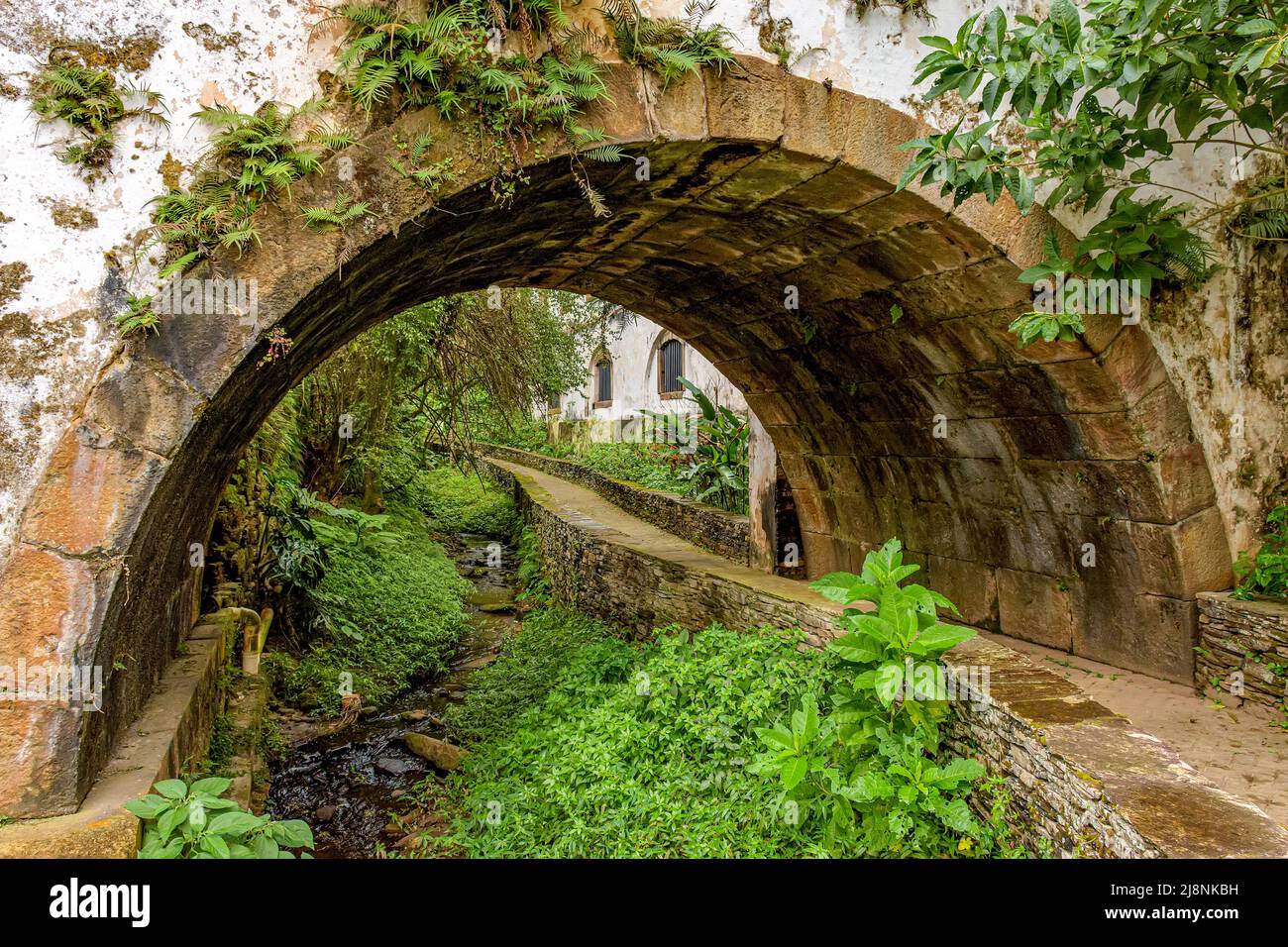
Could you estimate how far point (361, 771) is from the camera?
19.2 ft

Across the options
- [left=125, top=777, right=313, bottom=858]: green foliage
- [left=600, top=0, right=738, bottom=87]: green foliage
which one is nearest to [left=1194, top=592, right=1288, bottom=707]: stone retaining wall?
[left=600, top=0, right=738, bottom=87]: green foliage

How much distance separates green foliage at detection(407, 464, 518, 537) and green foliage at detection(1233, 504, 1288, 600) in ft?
39.5

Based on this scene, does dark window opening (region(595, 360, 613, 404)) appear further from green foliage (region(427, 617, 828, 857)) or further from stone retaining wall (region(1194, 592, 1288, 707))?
stone retaining wall (region(1194, 592, 1288, 707))

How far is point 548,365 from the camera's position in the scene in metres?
12.3

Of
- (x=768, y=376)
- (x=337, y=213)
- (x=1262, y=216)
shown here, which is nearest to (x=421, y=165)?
(x=337, y=213)

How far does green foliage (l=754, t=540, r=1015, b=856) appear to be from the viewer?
130 inches

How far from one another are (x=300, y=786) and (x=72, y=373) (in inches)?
152

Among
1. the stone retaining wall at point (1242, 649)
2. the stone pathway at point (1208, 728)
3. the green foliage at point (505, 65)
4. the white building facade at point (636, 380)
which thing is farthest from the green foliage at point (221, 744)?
the white building facade at point (636, 380)

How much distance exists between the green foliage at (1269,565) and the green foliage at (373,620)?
22.1ft

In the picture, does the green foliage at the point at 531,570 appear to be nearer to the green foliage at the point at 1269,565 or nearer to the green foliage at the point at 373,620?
the green foliage at the point at 373,620

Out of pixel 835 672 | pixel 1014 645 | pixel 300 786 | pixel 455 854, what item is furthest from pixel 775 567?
pixel 300 786

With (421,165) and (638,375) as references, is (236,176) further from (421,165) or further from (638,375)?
(638,375)
